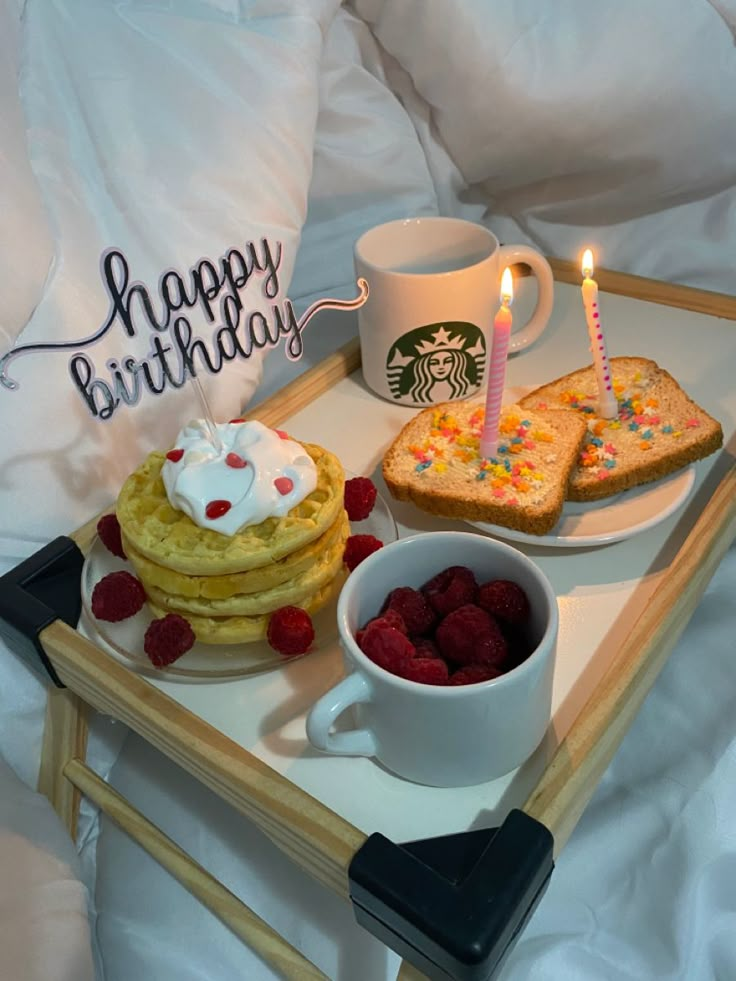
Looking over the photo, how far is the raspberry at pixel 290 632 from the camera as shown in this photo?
618 millimetres

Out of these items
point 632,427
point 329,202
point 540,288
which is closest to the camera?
point 632,427

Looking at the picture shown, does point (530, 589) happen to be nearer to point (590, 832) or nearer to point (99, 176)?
point (590, 832)

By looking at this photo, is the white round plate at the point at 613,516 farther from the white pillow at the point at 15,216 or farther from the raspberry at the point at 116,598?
the white pillow at the point at 15,216

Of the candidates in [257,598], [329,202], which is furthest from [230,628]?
[329,202]

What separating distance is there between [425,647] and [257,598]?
13 centimetres

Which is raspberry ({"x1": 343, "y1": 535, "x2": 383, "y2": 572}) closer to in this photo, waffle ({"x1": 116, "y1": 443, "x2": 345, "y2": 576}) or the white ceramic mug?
waffle ({"x1": 116, "y1": 443, "x2": 345, "y2": 576})

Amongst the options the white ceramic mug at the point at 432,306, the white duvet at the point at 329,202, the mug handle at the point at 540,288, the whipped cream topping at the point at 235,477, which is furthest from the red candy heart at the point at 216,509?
the mug handle at the point at 540,288

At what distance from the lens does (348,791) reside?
575 mm

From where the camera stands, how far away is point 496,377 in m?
0.73

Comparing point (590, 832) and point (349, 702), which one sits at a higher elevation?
point (349, 702)

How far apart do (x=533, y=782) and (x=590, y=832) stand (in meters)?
0.19

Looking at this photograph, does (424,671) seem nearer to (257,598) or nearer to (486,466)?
(257,598)

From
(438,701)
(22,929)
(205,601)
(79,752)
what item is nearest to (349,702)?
(438,701)

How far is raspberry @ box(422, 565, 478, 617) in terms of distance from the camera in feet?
1.93
